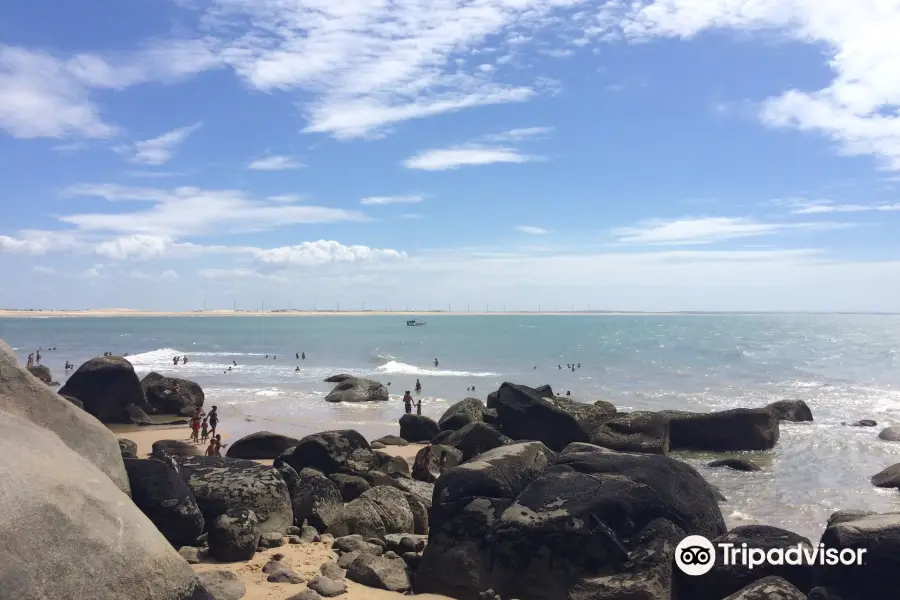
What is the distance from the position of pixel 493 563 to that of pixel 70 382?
26726 mm

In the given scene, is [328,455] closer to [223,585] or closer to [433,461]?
[433,461]

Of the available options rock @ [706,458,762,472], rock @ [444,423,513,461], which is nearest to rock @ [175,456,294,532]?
rock @ [444,423,513,461]

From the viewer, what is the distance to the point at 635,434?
73.8ft

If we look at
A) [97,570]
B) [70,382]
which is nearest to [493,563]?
[97,570]

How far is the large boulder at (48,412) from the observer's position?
24.8ft

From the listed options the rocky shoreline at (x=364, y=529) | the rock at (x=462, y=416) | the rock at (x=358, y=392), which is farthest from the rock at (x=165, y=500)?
the rock at (x=358, y=392)

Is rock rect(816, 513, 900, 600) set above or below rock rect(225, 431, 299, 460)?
above

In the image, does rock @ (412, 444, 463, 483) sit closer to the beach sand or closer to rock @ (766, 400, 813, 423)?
the beach sand

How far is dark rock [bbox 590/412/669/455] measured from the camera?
72.4ft

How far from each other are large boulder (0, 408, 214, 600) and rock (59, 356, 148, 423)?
2482 centimetres

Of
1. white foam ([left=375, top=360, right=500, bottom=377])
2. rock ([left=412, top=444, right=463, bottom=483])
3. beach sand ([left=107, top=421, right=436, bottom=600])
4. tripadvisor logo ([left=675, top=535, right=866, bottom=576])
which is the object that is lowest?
white foam ([left=375, top=360, right=500, bottom=377])

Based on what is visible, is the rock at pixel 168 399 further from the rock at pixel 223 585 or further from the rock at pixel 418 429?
the rock at pixel 223 585

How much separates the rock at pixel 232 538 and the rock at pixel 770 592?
22.7 feet

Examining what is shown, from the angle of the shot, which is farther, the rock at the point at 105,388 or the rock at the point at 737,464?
the rock at the point at 105,388
